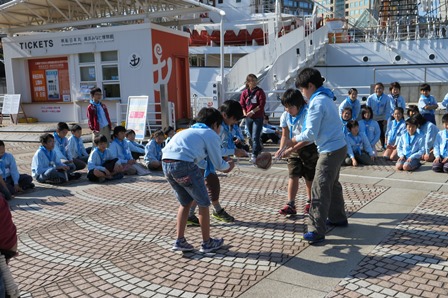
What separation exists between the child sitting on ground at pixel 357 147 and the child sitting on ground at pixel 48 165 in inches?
224

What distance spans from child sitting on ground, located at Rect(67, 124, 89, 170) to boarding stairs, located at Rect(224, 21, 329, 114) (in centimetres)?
555

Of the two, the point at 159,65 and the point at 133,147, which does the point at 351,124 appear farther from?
the point at 159,65

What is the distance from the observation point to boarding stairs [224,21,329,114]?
16250 mm

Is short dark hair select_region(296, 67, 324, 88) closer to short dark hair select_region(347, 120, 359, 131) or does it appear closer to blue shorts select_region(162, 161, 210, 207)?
blue shorts select_region(162, 161, 210, 207)

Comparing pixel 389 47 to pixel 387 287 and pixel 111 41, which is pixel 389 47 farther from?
pixel 387 287

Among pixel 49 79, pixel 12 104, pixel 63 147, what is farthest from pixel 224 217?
pixel 12 104

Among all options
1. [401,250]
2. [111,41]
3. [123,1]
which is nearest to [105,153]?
[401,250]

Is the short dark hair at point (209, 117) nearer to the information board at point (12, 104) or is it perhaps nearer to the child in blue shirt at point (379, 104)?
the child in blue shirt at point (379, 104)

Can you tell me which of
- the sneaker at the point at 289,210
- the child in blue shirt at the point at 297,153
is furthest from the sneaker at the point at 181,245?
the sneaker at the point at 289,210

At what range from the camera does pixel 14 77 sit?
1585 centimetres

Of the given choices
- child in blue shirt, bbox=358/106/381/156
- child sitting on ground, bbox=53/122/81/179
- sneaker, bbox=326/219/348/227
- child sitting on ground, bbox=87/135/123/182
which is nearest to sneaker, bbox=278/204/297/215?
sneaker, bbox=326/219/348/227

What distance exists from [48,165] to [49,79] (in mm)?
9125

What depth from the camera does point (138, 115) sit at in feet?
36.7

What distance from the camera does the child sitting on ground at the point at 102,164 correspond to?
775 cm
